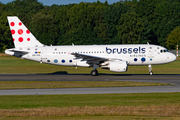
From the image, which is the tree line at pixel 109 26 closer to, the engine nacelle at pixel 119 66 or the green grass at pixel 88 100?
the engine nacelle at pixel 119 66

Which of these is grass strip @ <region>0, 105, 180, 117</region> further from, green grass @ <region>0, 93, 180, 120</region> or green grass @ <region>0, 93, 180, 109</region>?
green grass @ <region>0, 93, 180, 109</region>

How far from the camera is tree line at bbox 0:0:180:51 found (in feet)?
320

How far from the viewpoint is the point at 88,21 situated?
11300cm

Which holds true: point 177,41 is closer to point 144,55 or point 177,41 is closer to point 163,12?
point 163,12

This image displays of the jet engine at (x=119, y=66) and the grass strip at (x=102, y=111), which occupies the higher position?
the jet engine at (x=119, y=66)

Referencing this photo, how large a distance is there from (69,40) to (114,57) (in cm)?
6752

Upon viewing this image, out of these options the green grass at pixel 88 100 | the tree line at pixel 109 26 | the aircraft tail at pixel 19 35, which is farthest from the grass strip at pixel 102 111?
the tree line at pixel 109 26

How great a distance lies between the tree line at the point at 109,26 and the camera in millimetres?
97438

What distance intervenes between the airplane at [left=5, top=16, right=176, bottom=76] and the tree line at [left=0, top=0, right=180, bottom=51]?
58.5 metres

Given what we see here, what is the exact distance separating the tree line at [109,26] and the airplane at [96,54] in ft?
192

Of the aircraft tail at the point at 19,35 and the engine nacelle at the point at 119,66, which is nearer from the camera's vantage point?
the engine nacelle at the point at 119,66

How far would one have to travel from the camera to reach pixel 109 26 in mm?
105812

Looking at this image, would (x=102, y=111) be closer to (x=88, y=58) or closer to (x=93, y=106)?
(x=93, y=106)

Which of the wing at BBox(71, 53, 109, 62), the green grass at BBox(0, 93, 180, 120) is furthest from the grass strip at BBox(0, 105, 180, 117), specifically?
the wing at BBox(71, 53, 109, 62)
